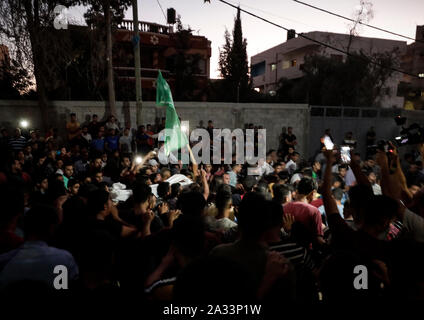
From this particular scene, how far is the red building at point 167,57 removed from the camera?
18516 millimetres

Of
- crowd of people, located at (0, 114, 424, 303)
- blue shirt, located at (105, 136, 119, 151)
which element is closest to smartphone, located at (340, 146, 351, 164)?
crowd of people, located at (0, 114, 424, 303)

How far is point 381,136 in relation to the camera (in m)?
15.2

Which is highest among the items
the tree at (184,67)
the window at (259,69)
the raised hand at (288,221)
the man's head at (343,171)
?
the window at (259,69)

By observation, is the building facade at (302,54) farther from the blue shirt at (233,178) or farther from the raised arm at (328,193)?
the raised arm at (328,193)

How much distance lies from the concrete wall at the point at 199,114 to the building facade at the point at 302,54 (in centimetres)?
905

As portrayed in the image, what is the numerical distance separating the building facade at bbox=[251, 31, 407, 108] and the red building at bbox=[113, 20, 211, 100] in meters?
7.57

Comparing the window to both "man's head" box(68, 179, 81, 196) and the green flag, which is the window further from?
"man's head" box(68, 179, 81, 196)

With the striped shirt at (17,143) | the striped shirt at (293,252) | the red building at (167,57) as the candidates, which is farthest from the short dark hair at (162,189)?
the red building at (167,57)

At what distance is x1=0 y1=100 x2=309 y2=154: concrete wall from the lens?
11.1 metres

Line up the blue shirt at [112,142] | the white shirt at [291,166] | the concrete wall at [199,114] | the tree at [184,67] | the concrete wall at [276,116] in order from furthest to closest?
the tree at [184,67] < the concrete wall at [276,116] < the concrete wall at [199,114] < the blue shirt at [112,142] < the white shirt at [291,166]

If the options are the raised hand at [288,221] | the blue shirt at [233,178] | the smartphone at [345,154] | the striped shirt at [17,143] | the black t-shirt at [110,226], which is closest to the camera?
the black t-shirt at [110,226]
